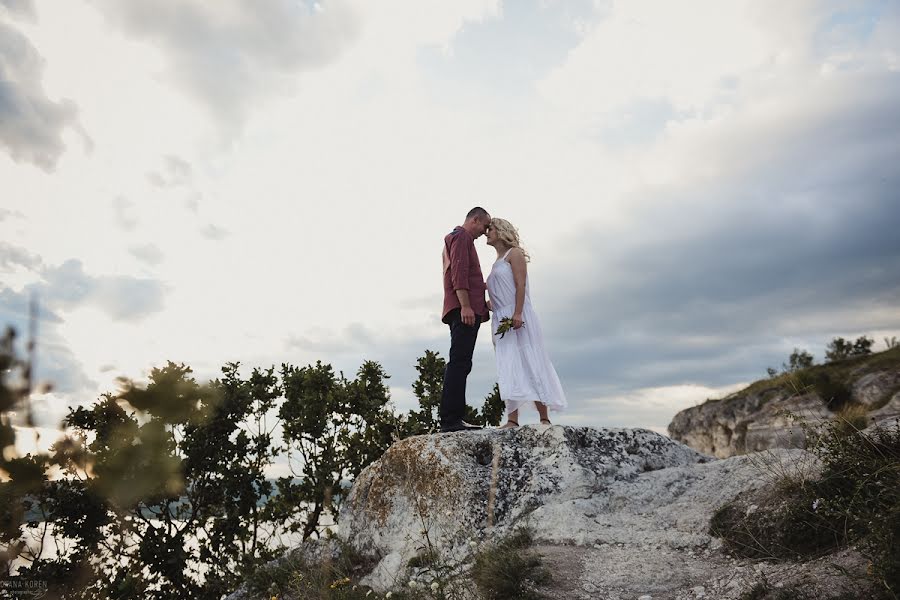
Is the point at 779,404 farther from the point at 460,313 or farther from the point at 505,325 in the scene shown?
the point at 460,313

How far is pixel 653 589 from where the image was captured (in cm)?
424

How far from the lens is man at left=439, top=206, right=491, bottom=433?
7.36 metres

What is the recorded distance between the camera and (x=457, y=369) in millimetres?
7348

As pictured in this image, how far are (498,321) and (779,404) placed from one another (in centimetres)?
1365

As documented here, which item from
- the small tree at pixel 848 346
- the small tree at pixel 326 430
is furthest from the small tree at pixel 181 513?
the small tree at pixel 848 346

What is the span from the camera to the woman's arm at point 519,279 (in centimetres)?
756

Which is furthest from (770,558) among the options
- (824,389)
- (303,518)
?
(824,389)

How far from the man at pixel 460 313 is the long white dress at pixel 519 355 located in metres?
0.28

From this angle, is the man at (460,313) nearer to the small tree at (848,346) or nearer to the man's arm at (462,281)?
the man's arm at (462,281)

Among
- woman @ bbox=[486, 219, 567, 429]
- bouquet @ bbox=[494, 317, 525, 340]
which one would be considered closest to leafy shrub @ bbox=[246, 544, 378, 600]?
woman @ bbox=[486, 219, 567, 429]

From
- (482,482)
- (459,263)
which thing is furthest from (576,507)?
(459,263)

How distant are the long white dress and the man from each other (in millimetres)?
277

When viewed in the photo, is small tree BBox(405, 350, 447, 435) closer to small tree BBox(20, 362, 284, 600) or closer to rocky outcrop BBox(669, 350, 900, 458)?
small tree BBox(20, 362, 284, 600)

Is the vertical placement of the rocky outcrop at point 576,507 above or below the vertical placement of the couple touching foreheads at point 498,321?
below
